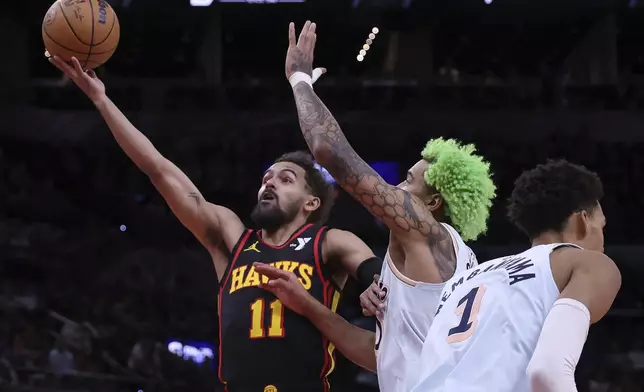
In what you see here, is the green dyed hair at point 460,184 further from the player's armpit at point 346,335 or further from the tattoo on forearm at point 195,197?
the tattoo on forearm at point 195,197

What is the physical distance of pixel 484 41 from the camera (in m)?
16.2

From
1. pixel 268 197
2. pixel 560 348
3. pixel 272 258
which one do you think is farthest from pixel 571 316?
→ pixel 268 197

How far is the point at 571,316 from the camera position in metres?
1.96

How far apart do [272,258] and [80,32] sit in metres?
1.38

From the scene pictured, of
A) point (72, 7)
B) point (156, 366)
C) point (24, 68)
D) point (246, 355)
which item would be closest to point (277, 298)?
point (246, 355)

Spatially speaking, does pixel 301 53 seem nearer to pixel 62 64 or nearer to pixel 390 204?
pixel 390 204

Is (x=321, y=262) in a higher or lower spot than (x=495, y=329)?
higher

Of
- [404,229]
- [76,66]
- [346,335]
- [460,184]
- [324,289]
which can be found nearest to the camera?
[404,229]

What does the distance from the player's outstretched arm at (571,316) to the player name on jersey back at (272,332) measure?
68.9 inches

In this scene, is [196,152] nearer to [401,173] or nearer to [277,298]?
[401,173]

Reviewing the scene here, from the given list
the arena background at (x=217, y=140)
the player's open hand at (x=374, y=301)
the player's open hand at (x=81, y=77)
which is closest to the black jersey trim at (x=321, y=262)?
the player's open hand at (x=374, y=301)

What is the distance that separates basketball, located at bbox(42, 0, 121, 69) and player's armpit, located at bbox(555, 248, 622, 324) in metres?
2.77

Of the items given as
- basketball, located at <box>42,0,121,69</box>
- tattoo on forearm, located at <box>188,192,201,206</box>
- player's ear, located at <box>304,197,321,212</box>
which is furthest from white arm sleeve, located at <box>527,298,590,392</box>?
basketball, located at <box>42,0,121,69</box>

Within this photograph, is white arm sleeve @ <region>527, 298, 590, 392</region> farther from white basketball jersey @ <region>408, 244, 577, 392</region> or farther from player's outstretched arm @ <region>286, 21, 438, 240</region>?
player's outstretched arm @ <region>286, 21, 438, 240</region>
